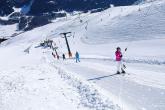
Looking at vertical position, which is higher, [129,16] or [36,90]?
[129,16]

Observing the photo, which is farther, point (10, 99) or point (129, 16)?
point (129, 16)

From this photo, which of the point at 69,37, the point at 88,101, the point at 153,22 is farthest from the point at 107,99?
the point at 69,37

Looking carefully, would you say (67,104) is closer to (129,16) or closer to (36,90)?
(36,90)

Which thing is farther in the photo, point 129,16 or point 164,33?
point 129,16

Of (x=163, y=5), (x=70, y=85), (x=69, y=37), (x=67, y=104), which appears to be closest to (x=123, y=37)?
(x=163, y=5)

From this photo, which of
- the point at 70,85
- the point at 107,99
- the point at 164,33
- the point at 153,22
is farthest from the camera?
the point at 153,22

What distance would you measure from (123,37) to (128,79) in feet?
195

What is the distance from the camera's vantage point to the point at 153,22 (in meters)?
78.2

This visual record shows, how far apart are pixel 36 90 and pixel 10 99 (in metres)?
1.89

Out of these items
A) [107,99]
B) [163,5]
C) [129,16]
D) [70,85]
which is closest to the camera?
[107,99]

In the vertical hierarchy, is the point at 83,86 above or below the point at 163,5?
below

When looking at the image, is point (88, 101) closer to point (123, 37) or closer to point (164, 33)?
point (164, 33)

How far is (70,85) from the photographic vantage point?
73.5 ft

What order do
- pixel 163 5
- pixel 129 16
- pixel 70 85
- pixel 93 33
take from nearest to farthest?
pixel 70 85 → pixel 163 5 → pixel 129 16 → pixel 93 33
